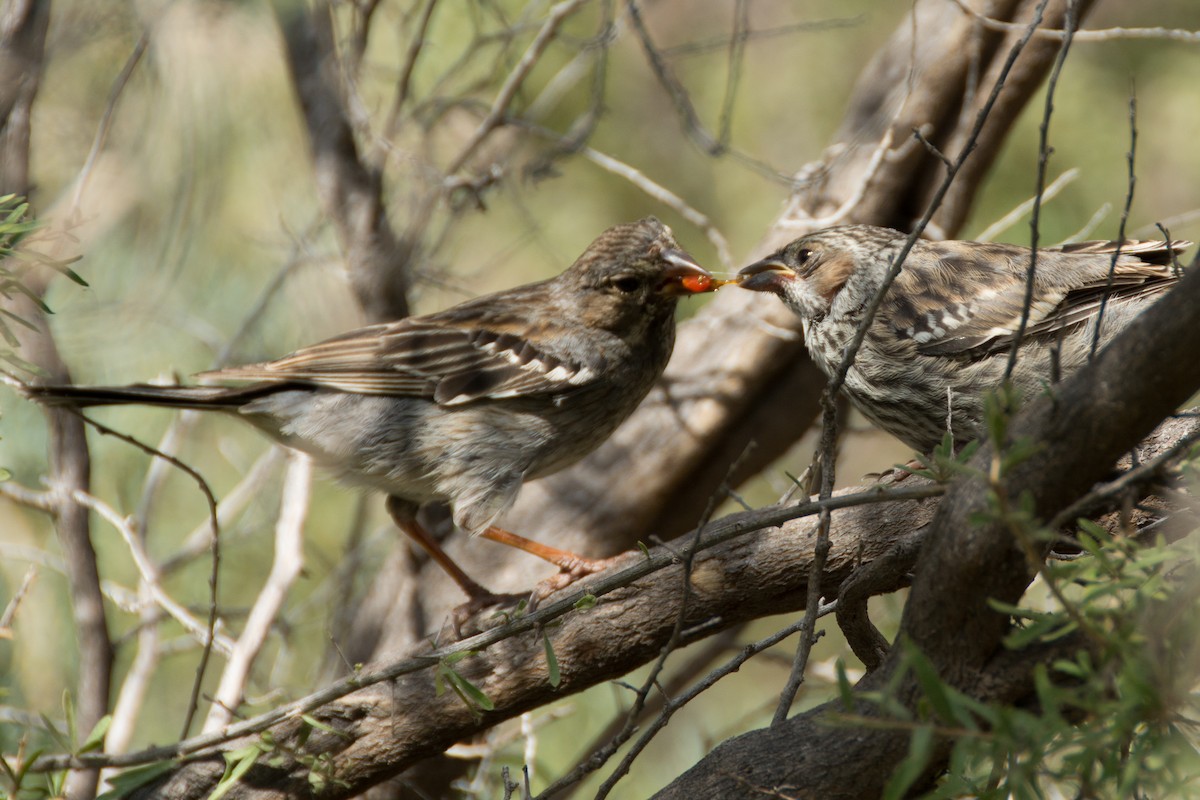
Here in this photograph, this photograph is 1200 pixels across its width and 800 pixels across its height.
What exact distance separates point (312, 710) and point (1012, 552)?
6.52 feet

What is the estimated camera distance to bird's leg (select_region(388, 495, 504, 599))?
13.9 ft

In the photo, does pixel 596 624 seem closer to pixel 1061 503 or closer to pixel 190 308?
pixel 1061 503

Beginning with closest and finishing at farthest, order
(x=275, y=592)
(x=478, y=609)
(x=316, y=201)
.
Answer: (x=478, y=609), (x=275, y=592), (x=316, y=201)

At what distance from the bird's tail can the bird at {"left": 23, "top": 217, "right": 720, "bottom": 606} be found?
0.05 feet

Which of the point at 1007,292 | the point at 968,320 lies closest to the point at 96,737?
the point at 968,320

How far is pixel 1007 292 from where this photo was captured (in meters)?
3.86

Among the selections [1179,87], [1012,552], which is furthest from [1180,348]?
[1179,87]

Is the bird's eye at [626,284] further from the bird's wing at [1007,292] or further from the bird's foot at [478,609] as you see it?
the bird's foot at [478,609]

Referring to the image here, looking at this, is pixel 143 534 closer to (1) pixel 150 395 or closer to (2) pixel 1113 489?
(1) pixel 150 395

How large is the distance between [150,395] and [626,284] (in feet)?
5.94

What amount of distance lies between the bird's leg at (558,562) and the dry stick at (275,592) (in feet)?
2.77

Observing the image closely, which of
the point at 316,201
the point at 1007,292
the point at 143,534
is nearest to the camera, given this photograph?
the point at 1007,292

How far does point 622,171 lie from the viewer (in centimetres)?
462

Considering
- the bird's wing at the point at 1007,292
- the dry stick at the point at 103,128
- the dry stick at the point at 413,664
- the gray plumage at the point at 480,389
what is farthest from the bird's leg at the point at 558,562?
the dry stick at the point at 103,128
